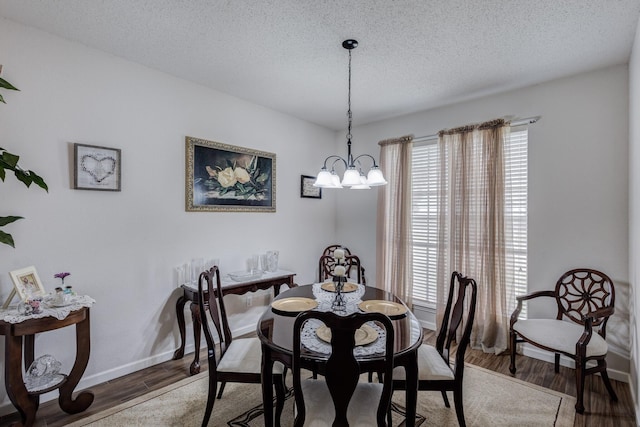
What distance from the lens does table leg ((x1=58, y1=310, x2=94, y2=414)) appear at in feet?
6.88

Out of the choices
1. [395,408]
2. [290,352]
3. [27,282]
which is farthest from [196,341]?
[395,408]

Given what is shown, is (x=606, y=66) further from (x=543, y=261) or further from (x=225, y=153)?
(x=225, y=153)

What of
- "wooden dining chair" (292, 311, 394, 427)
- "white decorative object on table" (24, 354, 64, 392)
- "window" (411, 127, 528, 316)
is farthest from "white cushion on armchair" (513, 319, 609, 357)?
"white decorative object on table" (24, 354, 64, 392)

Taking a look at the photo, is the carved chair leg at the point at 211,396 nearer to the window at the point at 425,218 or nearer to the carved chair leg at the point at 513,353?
the carved chair leg at the point at 513,353

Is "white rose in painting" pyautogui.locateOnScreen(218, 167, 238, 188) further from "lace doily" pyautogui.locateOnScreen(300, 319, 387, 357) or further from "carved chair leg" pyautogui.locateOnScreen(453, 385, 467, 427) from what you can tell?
"carved chair leg" pyautogui.locateOnScreen(453, 385, 467, 427)

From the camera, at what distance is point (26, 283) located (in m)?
2.04

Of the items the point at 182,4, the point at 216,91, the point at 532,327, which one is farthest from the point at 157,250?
the point at 532,327

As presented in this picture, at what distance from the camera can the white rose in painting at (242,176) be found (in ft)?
11.4

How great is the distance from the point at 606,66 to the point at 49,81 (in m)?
4.34

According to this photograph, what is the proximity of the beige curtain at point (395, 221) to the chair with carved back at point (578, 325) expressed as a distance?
4.21ft

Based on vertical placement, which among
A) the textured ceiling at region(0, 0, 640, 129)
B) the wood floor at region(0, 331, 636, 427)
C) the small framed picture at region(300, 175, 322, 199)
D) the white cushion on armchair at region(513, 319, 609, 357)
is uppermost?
the textured ceiling at region(0, 0, 640, 129)

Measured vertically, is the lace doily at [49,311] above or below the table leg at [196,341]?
above

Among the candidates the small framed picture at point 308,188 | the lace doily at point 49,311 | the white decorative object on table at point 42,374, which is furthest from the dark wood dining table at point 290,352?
the small framed picture at point 308,188

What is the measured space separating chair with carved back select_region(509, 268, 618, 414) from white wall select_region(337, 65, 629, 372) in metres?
0.10
